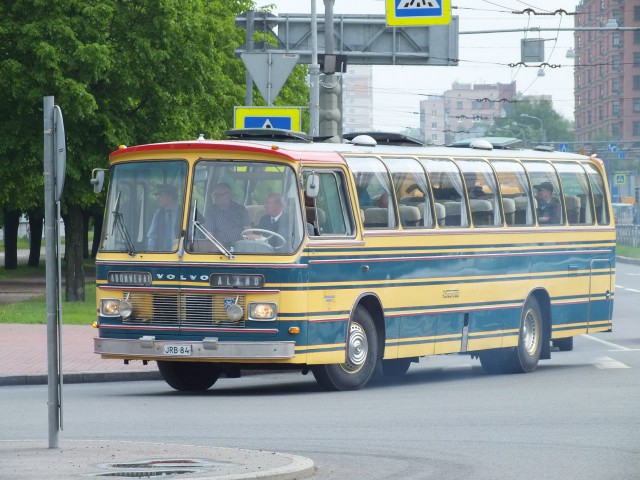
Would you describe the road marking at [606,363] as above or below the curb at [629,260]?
above

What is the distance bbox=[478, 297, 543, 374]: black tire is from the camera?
2016cm

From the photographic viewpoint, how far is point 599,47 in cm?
15275

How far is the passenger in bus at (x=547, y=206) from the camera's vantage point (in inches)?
825

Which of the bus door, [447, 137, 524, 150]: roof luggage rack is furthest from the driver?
the bus door

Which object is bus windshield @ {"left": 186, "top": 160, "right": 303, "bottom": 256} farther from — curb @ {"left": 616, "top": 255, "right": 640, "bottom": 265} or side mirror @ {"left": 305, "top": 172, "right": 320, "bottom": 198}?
curb @ {"left": 616, "top": 255, "right": 640, "bottom": 265}

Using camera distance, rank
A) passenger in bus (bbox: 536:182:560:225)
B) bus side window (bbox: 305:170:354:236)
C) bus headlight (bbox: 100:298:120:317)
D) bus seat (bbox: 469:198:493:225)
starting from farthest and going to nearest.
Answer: passenger in bus (bbox: 536:182:560:225), bus seat (bbox: 469:198:493:225), bus side window (bbox: 305:170:354:236), bus headlight (bbox: 100:298:120:317)

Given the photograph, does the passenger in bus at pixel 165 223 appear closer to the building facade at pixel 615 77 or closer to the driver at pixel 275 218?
the driver at pixel 275 218

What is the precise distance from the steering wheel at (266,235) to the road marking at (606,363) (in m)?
6.58

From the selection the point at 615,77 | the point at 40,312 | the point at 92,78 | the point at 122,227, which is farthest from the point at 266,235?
the point at 615,77

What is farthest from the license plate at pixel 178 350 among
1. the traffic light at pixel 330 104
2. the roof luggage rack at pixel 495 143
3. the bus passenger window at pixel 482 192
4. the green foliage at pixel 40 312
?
the green foliage at pixel 40 312

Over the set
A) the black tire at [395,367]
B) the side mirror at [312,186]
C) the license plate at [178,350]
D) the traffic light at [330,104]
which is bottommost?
the black tire at [395,367]

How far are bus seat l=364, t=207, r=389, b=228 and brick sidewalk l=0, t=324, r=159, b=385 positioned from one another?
3.52m

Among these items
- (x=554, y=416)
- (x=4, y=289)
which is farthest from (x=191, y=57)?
(x=554, y=416)

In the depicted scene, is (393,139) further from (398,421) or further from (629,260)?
(629,260)
